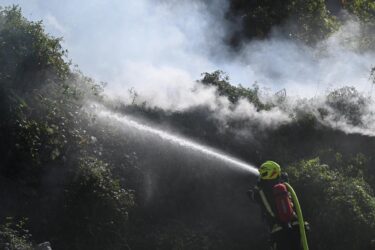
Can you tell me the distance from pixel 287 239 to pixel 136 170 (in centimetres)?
356

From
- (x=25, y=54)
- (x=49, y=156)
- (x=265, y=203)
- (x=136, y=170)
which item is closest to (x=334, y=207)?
(x=265, y=203)

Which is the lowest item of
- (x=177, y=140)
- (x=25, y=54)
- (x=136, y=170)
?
(x=136, y=170)

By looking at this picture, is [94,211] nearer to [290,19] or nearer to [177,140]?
[177,140]

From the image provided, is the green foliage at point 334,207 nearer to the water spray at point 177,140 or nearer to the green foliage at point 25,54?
the water spray at point 177,140

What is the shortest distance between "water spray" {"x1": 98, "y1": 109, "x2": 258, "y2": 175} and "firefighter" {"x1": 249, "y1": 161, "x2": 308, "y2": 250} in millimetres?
3403

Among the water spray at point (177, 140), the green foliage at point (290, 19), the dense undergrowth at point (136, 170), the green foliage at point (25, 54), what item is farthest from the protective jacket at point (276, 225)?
the green foliage at point (290, 19)

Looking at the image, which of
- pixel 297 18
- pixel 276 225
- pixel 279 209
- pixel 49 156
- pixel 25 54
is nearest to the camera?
pixel 279 209

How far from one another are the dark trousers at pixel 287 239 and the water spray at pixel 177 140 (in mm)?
3659

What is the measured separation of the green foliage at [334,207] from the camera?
37.1 feet

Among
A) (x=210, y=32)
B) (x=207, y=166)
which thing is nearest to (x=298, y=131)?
(x=207, y=166)

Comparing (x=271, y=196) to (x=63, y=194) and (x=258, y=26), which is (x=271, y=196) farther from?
(x=258, y=26)

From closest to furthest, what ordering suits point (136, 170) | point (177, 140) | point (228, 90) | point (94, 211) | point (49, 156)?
point (94, 211) < point (49, 156) < point (136, 170) < point (177, 140) < point (228, 90)

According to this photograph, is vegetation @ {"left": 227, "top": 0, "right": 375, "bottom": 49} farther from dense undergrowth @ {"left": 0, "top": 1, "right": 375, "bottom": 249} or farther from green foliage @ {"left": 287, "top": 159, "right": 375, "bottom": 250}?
green foliage @ {"left": 287, "top": 159, "right": 375, "bottom": 250}

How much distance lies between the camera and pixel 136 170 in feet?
37.4
